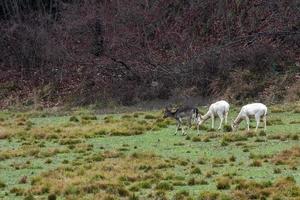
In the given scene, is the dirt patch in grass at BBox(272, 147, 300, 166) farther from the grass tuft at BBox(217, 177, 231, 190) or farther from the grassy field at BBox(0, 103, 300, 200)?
the grass tuft at BBox(217, 177, 231, 190)

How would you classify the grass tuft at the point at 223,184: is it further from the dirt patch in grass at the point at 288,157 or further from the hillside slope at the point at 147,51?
the hillside slope at the point at 147,51

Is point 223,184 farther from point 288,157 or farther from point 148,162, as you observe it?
point 148,162

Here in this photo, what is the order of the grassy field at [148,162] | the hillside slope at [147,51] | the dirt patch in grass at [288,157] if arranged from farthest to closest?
1. the hillside slope at [147,51]
2. the dirt patch in grass at [288,157]
3. the grassy field at [148,162]

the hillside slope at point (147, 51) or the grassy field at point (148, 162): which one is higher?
the hillside slope at point (147, 51)

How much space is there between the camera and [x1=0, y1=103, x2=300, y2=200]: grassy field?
15.6 meters

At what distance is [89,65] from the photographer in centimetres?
5219

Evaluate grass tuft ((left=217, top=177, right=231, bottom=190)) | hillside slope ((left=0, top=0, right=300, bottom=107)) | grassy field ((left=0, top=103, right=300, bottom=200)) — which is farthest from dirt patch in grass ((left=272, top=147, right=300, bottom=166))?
hillside slope ((left=0, top=0, right=300, bottom=107))

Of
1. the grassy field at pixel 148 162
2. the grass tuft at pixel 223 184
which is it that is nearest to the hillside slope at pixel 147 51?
the grassy field at pixel 148 162

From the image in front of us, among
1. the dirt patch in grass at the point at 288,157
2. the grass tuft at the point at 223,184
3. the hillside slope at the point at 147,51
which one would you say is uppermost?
the hillside slope at the point at 147,51

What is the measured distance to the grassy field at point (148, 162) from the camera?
15625 mm

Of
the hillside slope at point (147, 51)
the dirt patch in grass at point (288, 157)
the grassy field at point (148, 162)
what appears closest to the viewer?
the grassy field at point (148, 162)

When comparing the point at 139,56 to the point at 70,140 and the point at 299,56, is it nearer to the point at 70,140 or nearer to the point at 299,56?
the point at 299,56

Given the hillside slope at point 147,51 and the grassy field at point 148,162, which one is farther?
the hillside slope at point 147,51

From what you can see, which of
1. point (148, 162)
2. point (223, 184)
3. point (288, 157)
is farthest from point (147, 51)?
point (223, 184)
